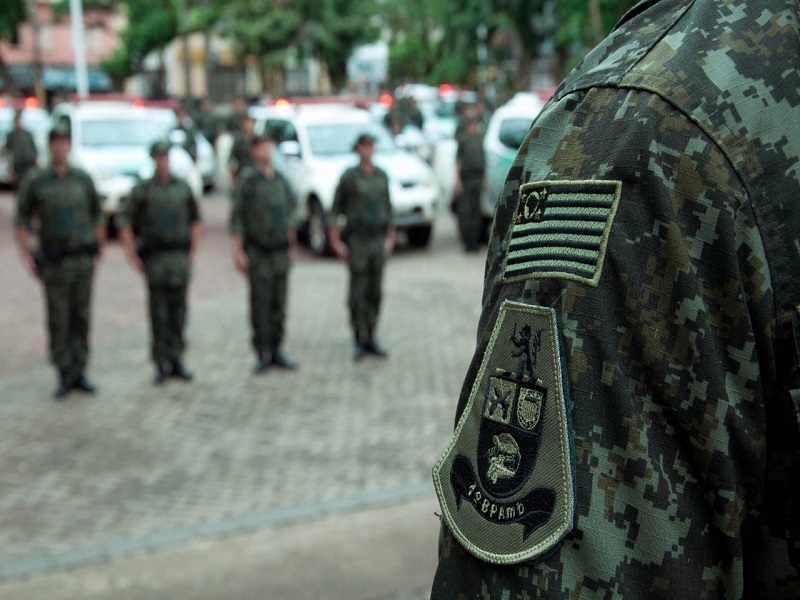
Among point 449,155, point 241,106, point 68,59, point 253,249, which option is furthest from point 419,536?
→ point 68,59

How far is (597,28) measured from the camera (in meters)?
16.3

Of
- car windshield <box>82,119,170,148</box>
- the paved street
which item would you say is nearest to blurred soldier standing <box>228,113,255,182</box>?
car windshield <box>82,119,170,148</box>

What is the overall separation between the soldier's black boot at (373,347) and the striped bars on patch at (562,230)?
7392 millimetres

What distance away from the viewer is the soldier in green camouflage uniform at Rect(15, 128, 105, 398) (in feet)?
23.9

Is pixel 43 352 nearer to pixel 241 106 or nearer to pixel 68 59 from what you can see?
pixel 241 106

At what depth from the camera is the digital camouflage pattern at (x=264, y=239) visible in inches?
317

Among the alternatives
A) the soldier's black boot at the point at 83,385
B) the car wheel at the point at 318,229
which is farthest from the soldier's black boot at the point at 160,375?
the car wheel at the point at 318,229

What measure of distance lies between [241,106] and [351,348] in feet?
36.4

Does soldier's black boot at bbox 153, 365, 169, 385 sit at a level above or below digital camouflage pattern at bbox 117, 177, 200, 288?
below

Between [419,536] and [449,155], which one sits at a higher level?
[449,155]

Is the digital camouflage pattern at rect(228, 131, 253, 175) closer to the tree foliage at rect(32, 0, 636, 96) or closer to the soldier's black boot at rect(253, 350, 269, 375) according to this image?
the soldier's black boot at rect(253, 350, 269, 375)

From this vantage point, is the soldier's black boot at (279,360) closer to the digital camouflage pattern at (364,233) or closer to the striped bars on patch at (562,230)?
the digital camouflage pattern at (364,233)

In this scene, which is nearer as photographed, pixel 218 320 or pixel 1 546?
pixel 1 546

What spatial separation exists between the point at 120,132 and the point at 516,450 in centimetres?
1504
